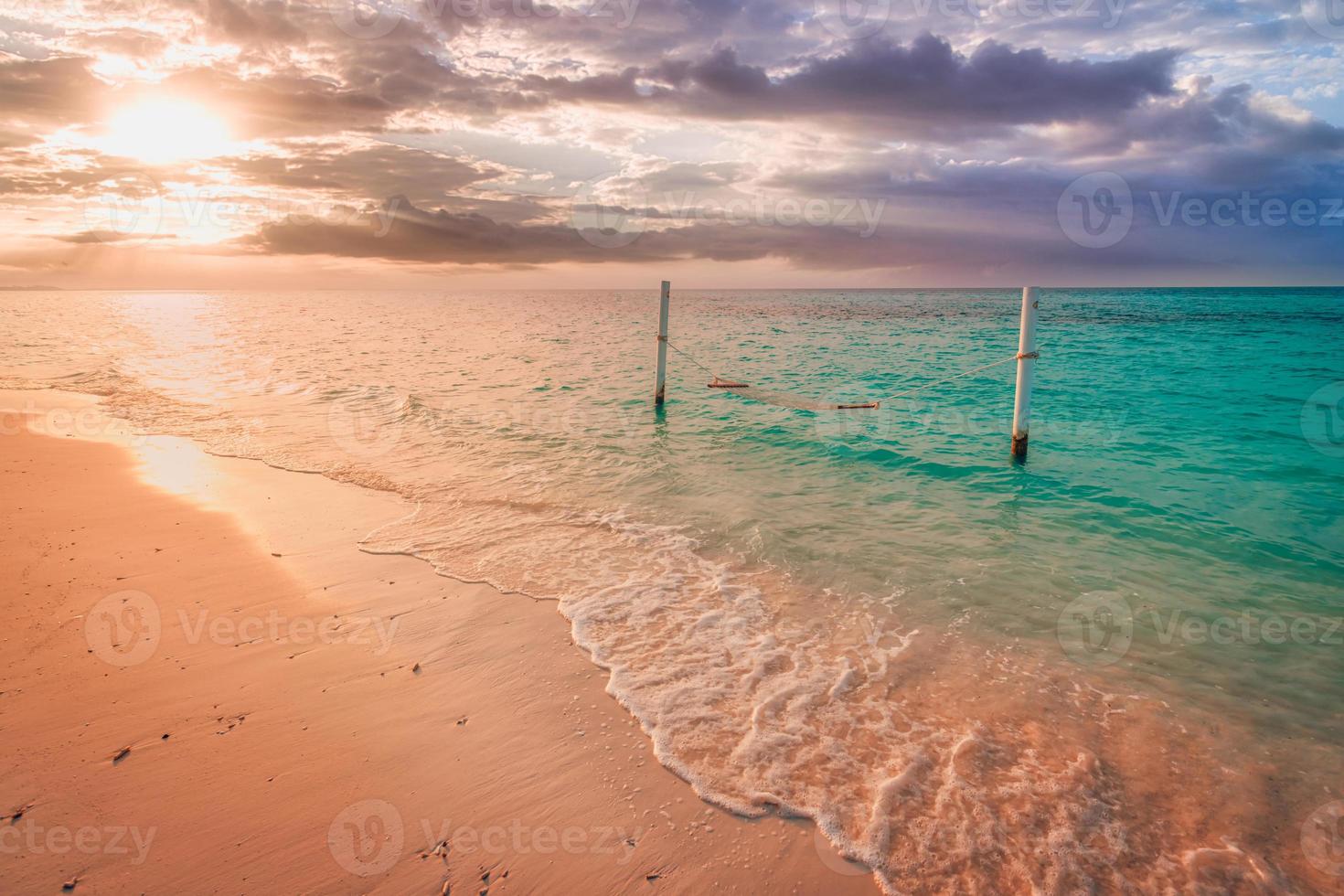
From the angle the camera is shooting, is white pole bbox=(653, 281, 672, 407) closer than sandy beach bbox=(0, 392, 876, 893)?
No

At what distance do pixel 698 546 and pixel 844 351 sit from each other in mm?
27000

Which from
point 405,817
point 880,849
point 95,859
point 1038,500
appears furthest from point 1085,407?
point 95,859

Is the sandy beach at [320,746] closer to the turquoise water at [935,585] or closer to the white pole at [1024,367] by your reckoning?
the turquoise water at [935,585]

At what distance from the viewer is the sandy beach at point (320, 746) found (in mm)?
3162

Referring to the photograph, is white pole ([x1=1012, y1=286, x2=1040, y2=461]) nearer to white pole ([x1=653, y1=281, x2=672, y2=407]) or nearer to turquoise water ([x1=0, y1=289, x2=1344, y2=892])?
turquoise water ([x1=0, y1=289, x2=1344, y2=892])

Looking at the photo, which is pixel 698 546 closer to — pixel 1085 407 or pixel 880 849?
pixel 880 849

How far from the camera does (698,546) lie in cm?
780

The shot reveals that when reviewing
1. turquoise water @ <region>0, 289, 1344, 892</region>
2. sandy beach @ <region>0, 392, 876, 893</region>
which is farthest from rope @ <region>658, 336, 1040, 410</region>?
sandy beach @ <region>0, 392, 876, 893</region>

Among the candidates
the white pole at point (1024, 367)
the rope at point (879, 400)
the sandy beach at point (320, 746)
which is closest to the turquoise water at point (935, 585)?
the sandy beach at point (320, 746)

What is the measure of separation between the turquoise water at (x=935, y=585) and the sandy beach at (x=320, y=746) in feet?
1.45

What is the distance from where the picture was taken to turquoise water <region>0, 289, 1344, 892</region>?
3.76 metres

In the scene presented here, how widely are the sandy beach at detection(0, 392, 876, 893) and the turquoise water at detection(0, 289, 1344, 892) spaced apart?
1.45ft

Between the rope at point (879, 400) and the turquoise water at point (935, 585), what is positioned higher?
the rope at point (879, 400)

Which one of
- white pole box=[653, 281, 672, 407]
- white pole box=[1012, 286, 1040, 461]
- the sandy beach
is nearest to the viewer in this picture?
the sandy beach
